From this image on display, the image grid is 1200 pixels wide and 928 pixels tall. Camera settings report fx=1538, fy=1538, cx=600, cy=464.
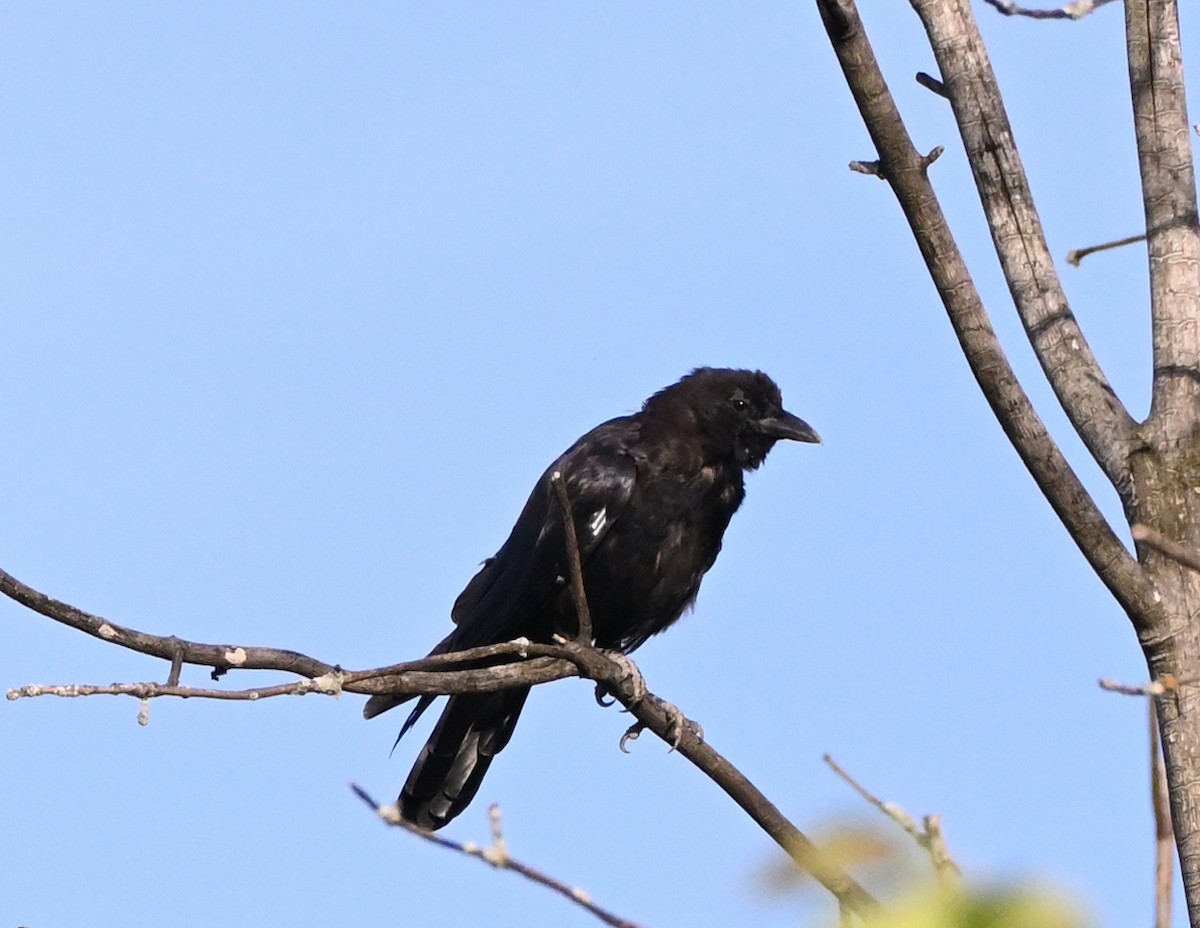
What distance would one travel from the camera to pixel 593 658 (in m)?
4.64

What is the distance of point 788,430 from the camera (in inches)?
290

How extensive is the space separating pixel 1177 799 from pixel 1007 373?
111 cm

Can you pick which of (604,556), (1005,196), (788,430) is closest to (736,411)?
(788,430)

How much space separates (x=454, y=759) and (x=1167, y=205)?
161 inches

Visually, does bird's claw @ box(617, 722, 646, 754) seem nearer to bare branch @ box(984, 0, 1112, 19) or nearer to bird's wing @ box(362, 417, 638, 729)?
bird's wing @ box(362, 417, 638, 729)

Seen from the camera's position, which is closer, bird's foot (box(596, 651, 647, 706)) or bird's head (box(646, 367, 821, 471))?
bird's foot (box(596, 651, 647, 706))

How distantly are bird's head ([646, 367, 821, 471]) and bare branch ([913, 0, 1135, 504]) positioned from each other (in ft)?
10.1

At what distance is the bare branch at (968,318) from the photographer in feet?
12.0

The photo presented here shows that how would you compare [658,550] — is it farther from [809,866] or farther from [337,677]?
[809,866]

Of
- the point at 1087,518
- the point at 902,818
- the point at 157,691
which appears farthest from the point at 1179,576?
the point at 902,818

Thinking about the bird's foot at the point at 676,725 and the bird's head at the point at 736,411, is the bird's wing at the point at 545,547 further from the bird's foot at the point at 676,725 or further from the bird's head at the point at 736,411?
the bird's foot at the point at 676,725

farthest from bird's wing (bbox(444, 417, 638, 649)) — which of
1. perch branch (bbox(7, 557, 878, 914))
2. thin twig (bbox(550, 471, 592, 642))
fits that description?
thin twig (bbox(550, 471, 592, 642))

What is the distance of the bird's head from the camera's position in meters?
7.22

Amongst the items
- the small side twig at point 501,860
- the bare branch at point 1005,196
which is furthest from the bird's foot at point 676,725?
the small side twig at point 501,860
